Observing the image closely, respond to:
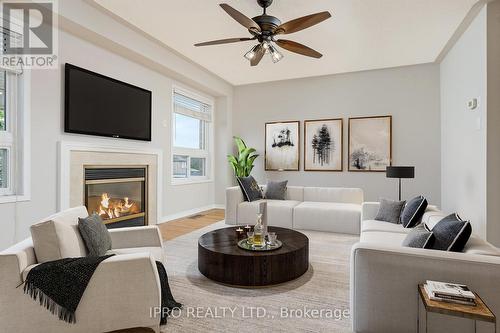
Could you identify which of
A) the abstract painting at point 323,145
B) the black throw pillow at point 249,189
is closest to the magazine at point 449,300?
the black throw pillow at point 249,189

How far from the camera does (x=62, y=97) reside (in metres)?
3.42

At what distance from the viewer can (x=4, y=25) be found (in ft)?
9.50

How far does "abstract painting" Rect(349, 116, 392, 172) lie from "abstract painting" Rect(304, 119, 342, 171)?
0.87ft

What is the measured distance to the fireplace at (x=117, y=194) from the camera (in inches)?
152

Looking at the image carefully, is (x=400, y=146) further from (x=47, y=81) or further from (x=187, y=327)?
(x=47, y=81)

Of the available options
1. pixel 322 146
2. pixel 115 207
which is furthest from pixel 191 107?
pixel 322 146

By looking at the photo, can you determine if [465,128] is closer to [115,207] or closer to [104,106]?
[104,106]

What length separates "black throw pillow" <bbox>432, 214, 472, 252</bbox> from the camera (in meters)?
1.70

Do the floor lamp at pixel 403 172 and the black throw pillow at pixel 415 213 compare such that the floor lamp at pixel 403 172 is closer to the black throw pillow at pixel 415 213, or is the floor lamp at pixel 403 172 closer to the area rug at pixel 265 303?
the black throw pillow at pixel 415 213

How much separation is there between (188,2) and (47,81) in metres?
1.94

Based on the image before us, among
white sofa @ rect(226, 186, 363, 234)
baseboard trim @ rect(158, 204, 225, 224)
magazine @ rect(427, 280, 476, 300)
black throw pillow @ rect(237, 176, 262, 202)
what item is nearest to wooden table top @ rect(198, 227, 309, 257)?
magazine @ rect(427, 280, 476, 300)

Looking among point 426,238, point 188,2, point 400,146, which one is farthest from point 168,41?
point 400,146

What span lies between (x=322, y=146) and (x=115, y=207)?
4.27 meters

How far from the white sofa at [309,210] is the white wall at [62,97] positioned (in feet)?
4.68
